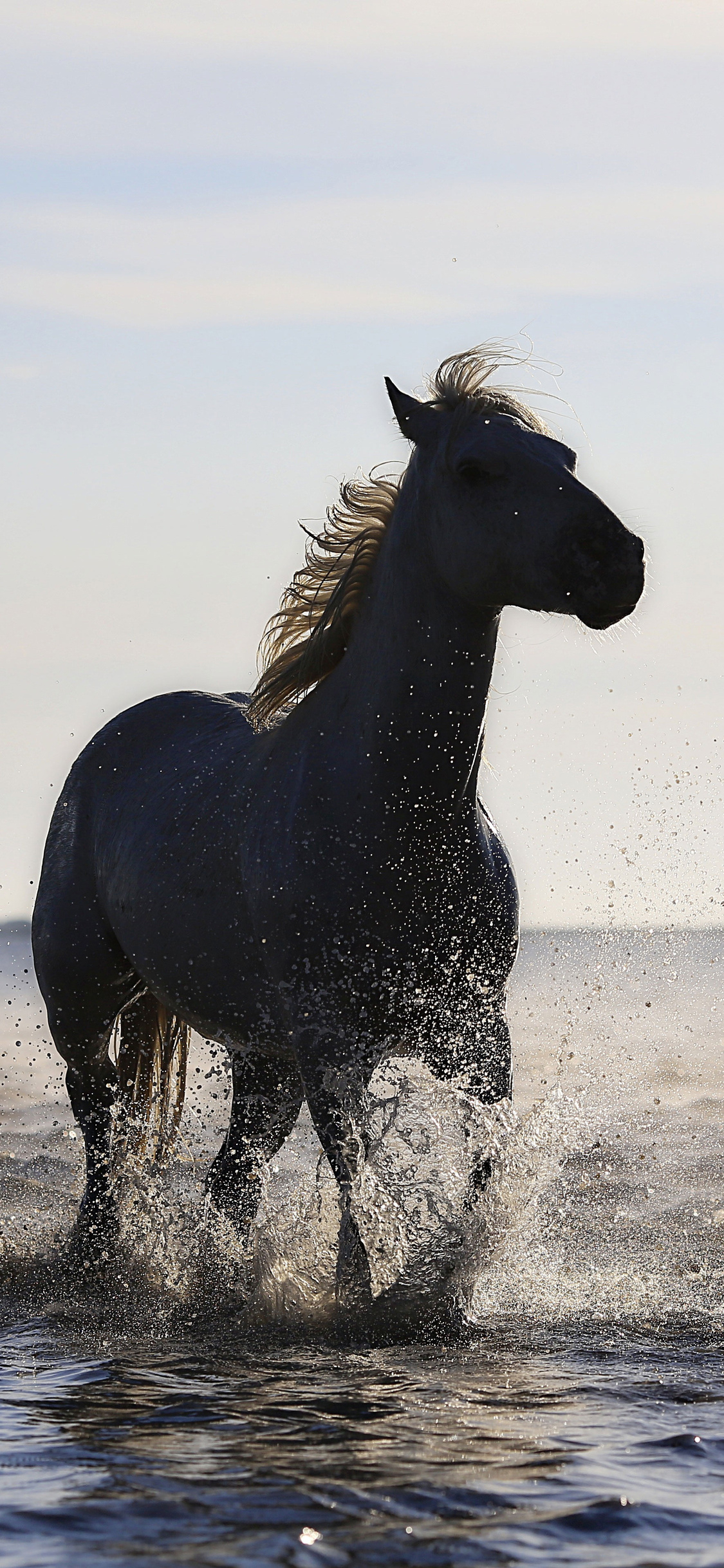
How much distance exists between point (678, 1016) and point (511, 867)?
37.7 ft

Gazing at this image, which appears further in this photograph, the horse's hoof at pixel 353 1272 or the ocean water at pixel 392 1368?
the horse's hoof at pixel 353 1272

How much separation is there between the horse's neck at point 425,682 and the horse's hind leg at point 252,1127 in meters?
1.71

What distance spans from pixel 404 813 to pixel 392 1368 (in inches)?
54.7

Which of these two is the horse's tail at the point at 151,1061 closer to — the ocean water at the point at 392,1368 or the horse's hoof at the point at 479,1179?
the ocean water at the point at 392,1368

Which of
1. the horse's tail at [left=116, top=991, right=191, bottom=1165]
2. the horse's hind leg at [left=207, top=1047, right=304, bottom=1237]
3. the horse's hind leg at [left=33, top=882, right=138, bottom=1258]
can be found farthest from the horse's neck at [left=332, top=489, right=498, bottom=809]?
the horse's tail at [left=116, top=991, right=191, bottom=1165]

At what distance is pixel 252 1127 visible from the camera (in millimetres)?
5949

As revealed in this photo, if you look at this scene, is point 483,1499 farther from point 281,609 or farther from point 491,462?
point 281,609

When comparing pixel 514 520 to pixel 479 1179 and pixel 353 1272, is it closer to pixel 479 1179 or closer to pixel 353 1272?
pixel 479 1179

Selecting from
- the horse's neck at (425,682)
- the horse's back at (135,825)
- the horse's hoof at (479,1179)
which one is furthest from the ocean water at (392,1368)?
the horse's neck at (425,682)

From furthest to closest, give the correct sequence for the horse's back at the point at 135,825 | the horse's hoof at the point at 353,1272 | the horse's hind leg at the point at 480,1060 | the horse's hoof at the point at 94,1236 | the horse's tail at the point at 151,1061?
the horse's tail at the point at 151,1061 → the horse's hoof at the point at 94,1236 → the horse's back at the point at 135,825 → the horse's hind leg at the point at 480,1060 → the horse's hoof at the point at 353,1272

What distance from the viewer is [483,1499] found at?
298cm

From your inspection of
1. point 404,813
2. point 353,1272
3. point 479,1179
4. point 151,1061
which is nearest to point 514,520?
point 404,813

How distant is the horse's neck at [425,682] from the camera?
4359 millimetres

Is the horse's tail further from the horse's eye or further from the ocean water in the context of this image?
the horse's eye
